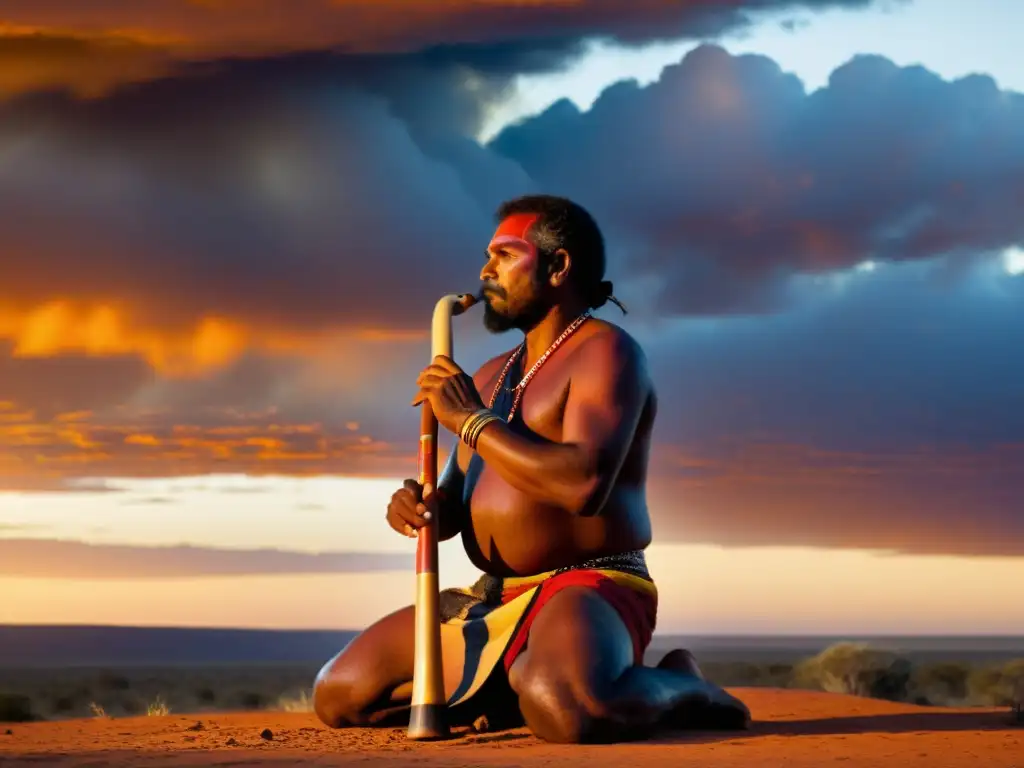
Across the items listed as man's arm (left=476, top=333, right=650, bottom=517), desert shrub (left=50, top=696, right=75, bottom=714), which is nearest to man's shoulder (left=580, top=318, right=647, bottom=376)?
man's arm (left=476, top=333, right=650, bottom=517)

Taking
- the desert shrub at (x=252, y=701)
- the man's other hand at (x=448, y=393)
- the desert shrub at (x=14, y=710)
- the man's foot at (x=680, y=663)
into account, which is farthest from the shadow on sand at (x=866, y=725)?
the desert shrub at (x=252, y=701)

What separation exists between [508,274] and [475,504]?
42.6 inches

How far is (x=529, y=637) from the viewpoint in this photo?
698 centimetres

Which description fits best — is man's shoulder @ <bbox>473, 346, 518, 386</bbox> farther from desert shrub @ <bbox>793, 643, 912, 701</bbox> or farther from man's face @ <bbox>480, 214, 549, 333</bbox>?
desert shrub @ <bbox>793, 643, 912, 701</bbox>

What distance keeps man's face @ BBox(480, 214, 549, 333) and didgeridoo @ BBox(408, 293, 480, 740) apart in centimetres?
32

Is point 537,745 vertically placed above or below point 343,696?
below

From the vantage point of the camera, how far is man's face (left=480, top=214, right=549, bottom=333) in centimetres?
741

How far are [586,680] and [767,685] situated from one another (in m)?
11.4

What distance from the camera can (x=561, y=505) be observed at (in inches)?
269

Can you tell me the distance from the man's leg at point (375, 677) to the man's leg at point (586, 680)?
2.31 ft

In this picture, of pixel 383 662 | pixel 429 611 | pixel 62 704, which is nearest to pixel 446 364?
pixel 429 611

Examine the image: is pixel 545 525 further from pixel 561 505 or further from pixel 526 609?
pixel 526 609

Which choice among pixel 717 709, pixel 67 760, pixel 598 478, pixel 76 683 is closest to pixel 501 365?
pixel 598 478

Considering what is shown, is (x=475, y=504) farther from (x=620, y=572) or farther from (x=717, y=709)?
(x=717, y=709)
